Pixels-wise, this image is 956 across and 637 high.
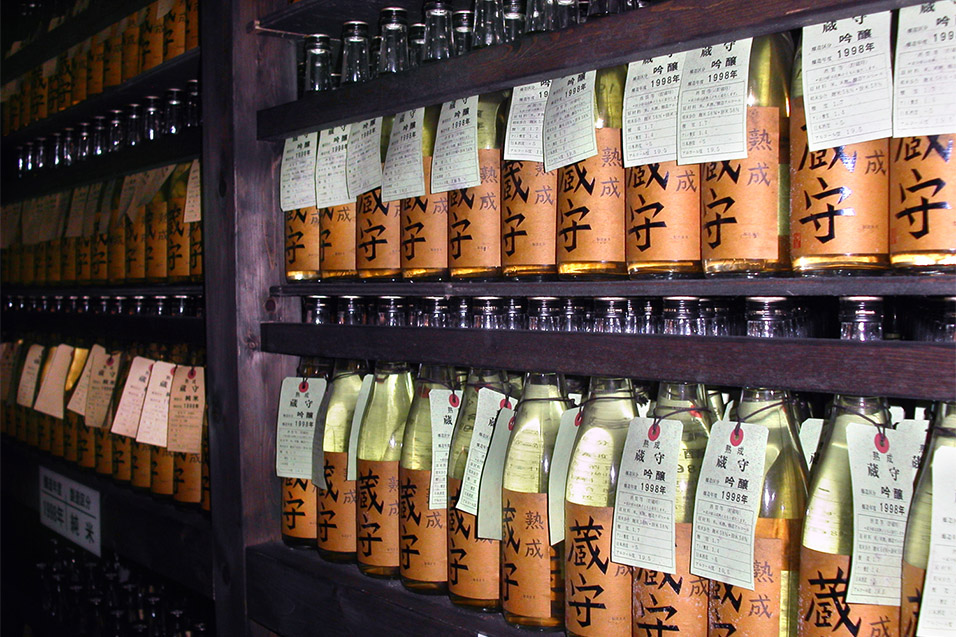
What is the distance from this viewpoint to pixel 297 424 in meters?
1.48

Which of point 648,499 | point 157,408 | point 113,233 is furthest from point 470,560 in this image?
point 113,233

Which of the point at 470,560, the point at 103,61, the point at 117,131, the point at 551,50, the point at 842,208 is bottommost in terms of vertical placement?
the point at 470,560

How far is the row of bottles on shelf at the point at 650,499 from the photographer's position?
858 mm

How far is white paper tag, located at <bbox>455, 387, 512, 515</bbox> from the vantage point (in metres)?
1.18

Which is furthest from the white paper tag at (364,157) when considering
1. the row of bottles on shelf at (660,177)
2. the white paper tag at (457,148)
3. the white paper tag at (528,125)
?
the white paper tag at (528,125)

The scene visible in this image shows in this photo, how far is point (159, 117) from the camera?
2.07 m

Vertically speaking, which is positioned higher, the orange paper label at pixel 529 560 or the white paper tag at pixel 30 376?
the white paper tag at pixel 30 376

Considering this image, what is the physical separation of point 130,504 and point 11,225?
1215 mm

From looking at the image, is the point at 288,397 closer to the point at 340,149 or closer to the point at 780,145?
the point at 340,149

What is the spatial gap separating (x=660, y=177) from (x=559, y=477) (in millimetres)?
397

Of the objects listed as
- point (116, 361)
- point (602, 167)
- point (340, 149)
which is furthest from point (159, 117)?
point (602, 167)

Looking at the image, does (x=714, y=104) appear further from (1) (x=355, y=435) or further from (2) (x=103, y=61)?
(2) (x=103, y=61)

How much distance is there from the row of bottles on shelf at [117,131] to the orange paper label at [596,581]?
125 centimetres

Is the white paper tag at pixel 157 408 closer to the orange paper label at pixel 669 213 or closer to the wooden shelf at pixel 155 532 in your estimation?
the wooden shelf at pixel 155 532
